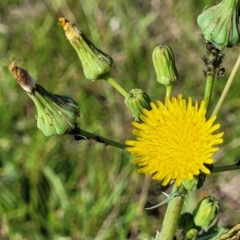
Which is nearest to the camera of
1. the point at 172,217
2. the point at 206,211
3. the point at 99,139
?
the point at 99,139

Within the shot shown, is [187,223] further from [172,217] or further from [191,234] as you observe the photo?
[172,217]

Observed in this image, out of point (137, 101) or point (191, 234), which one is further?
point (191, 234)

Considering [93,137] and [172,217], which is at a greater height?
[93,137]

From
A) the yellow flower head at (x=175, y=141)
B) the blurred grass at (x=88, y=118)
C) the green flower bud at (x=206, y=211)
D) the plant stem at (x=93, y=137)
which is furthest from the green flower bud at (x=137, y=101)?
the blurred grass at (x=88, y=118)

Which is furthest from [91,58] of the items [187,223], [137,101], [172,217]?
[187,223]

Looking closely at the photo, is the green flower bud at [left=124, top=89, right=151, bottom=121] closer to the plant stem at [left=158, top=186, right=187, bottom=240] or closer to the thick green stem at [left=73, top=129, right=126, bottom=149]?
the thick green stem at [left=73, top=129, right=126, bottom=149]

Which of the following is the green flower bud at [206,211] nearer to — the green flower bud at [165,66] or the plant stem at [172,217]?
the plant stem at [172,217]

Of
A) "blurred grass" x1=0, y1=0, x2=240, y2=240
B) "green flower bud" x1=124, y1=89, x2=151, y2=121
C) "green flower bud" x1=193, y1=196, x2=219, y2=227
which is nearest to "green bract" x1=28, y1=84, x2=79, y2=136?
"green flower bud" x1=124, y1=89, x2=151, y2=121
